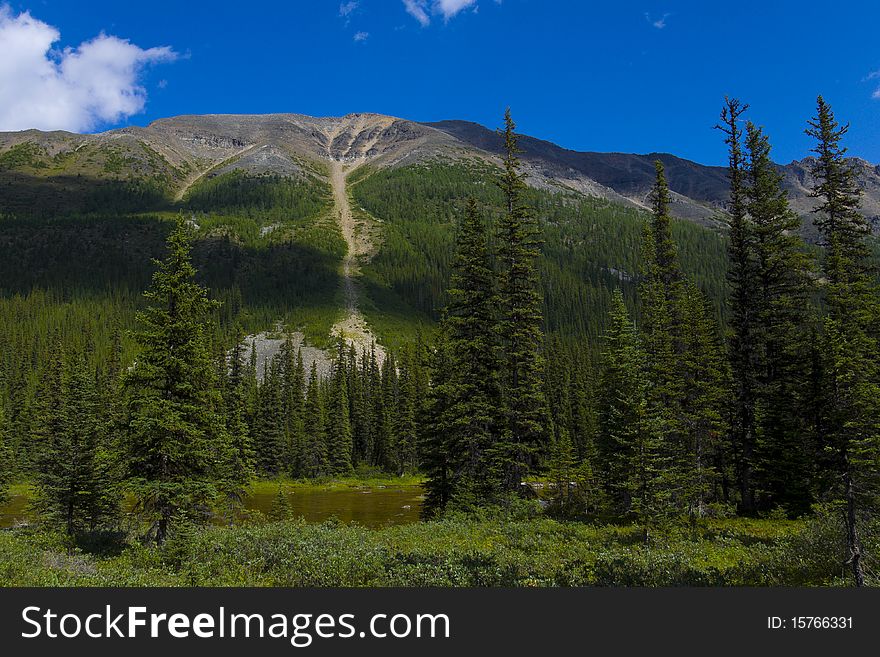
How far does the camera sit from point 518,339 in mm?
28203

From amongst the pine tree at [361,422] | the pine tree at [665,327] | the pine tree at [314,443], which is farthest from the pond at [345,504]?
the pine tree at [361,422]

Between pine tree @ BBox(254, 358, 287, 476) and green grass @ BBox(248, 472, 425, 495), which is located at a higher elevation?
pine tree @ BBox(254, 358, 287, 476)

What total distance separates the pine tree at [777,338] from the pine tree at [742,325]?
0.34 m

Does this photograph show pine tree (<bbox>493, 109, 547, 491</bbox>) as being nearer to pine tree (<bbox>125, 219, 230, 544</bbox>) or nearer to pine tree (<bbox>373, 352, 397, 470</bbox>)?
pine tree (<bbox>125, 219, 230, 544</bbox>)

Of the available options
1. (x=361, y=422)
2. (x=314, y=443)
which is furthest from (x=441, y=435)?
(x=361, y=422)

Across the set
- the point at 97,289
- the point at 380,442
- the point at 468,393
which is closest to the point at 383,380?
the point at 380,442

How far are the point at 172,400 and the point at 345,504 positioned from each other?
4130 centimetres

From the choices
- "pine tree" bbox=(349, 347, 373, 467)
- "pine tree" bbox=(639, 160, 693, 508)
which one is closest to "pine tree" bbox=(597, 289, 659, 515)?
"pine tree" bbox=(639, 160, 693, 508)

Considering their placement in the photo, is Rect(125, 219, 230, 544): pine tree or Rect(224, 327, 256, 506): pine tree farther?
Rect(224, 327, 256, 506): pine tree

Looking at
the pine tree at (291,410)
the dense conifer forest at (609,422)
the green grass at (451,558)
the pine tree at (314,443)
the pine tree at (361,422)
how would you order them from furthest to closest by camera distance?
the pine tree at (361,422) < the pine tree at (291,410) < the pine tree at (314,443) < the dense conifer forest at (609,422) < the green grass at (451,558)

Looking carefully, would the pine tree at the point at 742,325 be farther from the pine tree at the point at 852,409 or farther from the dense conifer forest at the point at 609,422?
the pine tree at the point at 852,409

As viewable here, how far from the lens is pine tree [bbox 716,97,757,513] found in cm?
2966

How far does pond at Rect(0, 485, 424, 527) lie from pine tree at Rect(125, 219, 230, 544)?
54.9 feet

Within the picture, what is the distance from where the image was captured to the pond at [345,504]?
44875 millimetres
